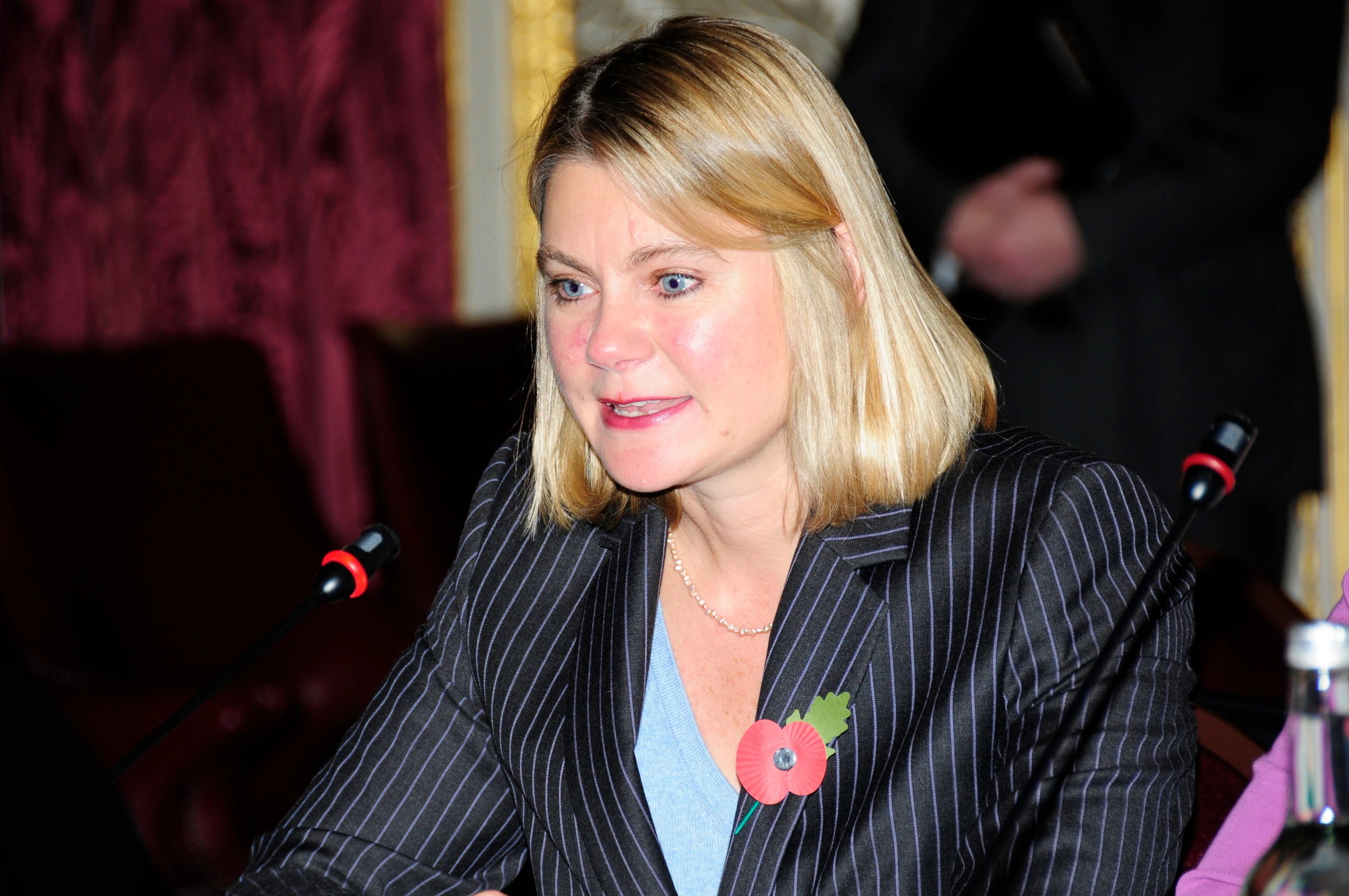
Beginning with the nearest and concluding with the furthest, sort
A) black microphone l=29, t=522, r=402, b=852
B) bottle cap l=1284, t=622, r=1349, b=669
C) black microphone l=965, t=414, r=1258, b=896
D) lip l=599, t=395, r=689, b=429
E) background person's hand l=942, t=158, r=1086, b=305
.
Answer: bottle cap l=1284, t=622, r=1349, b=669, black microphone l=965, t=414, r=1258, b=896, black microphone l=29, t=522, r=402, b=852, lip l=599, t=395, r=689, b=429, background person's hand l=942, t=158, r=1086, b=305

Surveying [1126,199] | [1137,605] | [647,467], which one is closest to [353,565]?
[647,467]

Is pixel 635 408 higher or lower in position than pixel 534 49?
lower

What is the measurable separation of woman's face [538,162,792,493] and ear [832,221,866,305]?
107mm

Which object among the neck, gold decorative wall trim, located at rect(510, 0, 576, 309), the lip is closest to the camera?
the lip

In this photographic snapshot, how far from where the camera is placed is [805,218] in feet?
4.83

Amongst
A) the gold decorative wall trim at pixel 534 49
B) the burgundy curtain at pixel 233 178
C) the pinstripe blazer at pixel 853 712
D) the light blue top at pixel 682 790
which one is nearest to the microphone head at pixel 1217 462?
the pinstripe blazer at pixel 853 712

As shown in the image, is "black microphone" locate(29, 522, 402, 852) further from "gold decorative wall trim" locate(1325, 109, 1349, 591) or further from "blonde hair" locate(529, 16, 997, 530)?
"gold decorative wall trim" locate(1325, 109, 1349, 591)

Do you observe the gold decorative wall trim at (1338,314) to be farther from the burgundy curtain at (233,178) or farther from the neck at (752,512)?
the neck at (752,512)

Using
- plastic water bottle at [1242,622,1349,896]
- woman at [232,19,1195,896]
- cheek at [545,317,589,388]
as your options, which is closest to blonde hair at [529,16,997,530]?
woman at [232,19,1195,896]

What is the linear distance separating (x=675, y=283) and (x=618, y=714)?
1.54ft

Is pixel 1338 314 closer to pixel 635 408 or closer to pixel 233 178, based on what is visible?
pixel 635 408

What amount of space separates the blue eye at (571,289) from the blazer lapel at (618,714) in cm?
31

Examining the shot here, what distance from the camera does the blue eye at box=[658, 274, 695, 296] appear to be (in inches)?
57.2

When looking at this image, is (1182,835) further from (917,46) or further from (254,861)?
(917,46)
